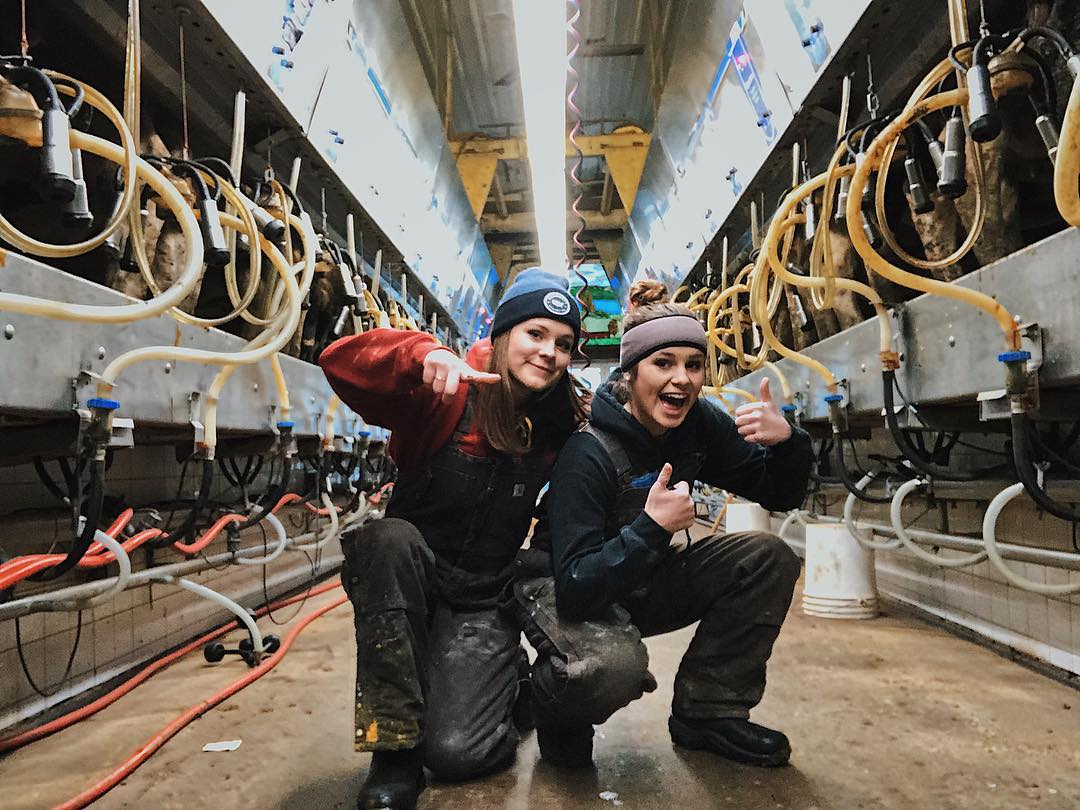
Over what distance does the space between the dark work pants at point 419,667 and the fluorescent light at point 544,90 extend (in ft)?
3.58

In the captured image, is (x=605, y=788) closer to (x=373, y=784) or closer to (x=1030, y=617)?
(x=373, y=784)

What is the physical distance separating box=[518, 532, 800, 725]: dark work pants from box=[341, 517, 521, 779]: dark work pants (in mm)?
107

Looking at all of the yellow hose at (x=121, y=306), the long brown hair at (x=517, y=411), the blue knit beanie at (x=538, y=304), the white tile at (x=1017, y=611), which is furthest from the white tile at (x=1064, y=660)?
the yellow hose at (x=121, y=306)

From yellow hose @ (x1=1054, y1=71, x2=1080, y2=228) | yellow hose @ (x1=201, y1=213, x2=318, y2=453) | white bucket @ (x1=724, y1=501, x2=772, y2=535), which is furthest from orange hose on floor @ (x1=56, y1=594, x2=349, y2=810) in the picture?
white bucket @ (x1=724, y1=501, x2=772, y2=535)

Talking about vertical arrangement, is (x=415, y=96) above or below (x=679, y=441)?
above

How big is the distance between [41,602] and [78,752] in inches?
12.2

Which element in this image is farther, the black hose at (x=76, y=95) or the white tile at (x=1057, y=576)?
the white tile at (x=1057, y=576)

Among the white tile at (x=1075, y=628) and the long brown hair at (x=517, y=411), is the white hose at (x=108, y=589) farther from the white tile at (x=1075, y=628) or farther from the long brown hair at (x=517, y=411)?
the white tile at (x=1075, y=628)

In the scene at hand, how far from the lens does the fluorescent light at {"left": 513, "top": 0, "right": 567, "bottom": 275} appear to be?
2934 mm

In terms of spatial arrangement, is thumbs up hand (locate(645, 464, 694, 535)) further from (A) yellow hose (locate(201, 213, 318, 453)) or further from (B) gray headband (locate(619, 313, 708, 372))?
(A) yellow hose (locate(201, 213, 318, 453))

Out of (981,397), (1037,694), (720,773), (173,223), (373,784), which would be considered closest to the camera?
(373,784)

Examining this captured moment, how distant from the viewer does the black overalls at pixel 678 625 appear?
1221 mm

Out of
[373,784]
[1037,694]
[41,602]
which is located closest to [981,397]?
[1037,694]

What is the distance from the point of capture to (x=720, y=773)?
1264 millimetres
